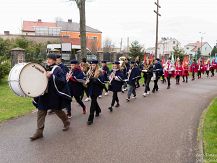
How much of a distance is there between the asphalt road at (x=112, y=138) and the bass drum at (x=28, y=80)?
3.75 feet

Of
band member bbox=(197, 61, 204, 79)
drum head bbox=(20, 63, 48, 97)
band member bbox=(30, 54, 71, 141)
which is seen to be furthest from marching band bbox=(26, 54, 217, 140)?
band member bbox=(197, 61, 204, 79)

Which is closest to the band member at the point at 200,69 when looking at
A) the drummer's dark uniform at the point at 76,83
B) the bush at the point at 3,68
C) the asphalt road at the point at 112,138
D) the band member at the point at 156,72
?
the band member at the point at 156,72

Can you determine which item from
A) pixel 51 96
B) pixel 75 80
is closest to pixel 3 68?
pixel 75 80

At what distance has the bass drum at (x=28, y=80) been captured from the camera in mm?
7059

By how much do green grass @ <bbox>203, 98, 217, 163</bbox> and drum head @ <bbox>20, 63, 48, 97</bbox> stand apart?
3.68 meters

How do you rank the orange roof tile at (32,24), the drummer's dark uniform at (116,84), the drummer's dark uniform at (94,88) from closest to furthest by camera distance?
the drummer's dark uniform at (94,88), the drummer's dark uniform at (116,84), the orange roof tile at (32,24)

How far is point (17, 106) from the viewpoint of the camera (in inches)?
472

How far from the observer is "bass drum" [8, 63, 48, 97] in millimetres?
7059

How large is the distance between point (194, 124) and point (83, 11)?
38.0 feet

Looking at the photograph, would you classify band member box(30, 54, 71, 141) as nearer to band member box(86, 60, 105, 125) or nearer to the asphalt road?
the asphalt road

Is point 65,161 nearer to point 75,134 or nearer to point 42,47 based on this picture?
point 75,134

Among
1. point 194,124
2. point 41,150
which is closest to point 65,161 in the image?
point 41,150

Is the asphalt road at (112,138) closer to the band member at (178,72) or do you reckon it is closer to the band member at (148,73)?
the band member at (148,73)

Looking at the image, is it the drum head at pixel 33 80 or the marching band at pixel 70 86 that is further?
the marching band at pixel 70 86
